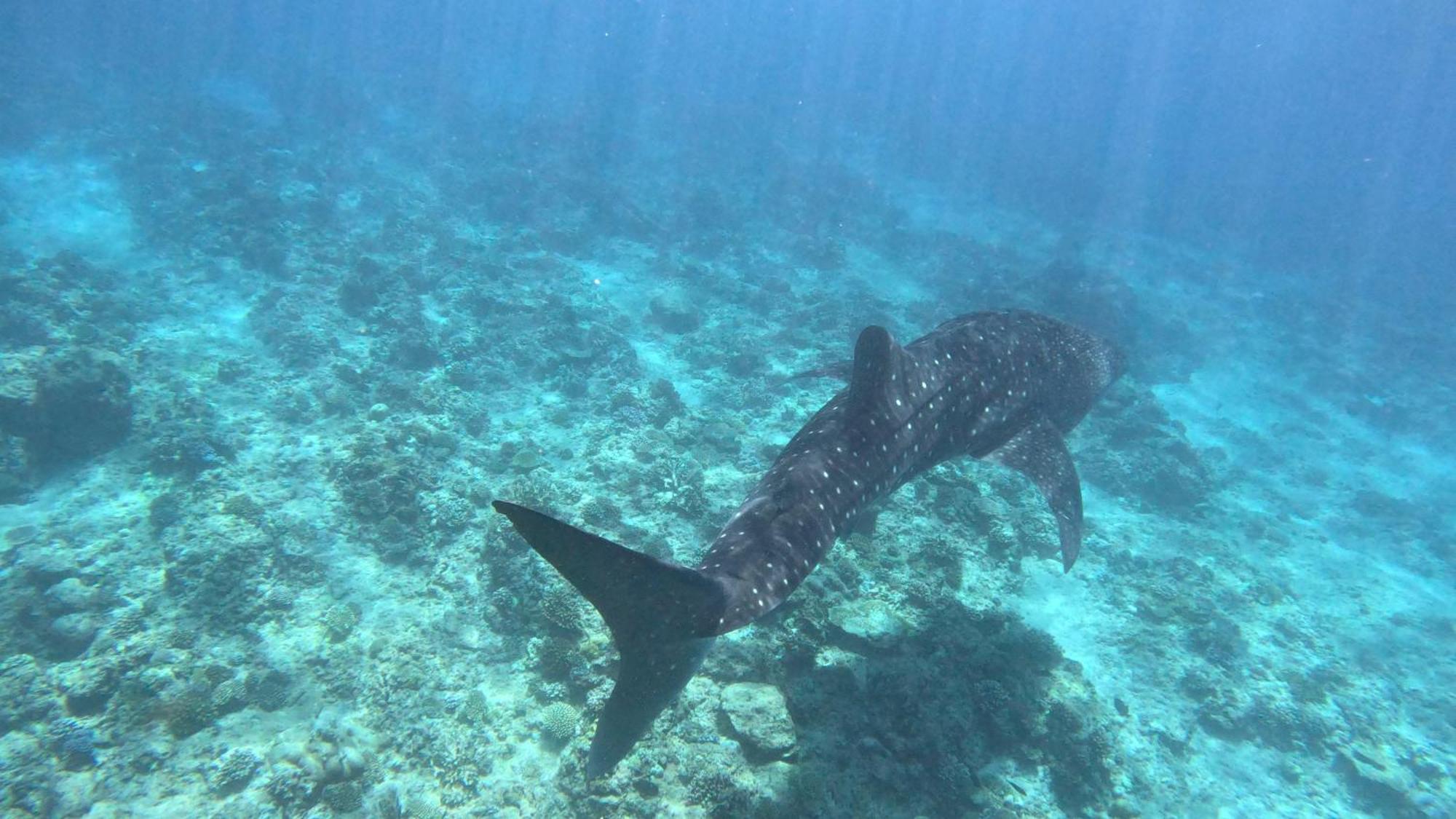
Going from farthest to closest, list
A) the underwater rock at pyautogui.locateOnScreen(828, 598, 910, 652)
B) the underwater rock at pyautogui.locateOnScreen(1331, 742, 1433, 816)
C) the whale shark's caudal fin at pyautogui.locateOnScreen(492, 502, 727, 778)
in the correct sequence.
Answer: the underwater rock at pyautogui.locateOnScreen(1331, 742, 1433, 816) → the underwater rock at pyautogui.locateOnScreen(828, 598, 910, 652) → the whale shark's caudal fin at pyautogui.locateOnScreen(492, 502, 727, 778)

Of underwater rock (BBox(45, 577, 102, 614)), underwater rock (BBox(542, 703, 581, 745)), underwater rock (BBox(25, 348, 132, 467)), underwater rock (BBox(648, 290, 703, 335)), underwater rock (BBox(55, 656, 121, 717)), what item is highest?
underwater rock (BBox(648, 290, 703, 335))

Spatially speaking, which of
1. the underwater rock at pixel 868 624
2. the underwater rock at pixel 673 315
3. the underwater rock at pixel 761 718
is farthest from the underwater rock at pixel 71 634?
the underwater rock at pixel 673 315

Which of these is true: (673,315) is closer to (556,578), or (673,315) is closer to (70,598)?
(556,578)

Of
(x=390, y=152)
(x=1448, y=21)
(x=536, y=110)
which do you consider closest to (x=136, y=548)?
→ (x=390, y=152)

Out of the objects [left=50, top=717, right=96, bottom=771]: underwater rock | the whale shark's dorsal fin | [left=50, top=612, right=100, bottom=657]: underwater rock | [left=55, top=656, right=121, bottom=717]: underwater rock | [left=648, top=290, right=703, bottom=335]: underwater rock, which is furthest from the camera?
[left=648, top=290, right=703, bottom=335]: underwater rock

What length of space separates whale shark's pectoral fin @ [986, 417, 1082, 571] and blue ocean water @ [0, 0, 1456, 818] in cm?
195

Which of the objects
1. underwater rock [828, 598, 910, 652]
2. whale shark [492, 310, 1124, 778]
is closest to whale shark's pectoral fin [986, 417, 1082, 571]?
whale shark [492, 310, 1124, 778]

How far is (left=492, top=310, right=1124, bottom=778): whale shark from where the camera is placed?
12.1 feet

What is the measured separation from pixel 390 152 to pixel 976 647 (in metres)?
34.0

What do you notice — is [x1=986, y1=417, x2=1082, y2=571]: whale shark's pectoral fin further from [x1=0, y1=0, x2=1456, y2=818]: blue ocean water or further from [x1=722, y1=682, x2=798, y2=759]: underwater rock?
[x1=722, y1=682, x2=798, y2=759]: underwater rock

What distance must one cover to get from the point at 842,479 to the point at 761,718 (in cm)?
294

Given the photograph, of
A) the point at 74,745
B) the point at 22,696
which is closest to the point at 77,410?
the point at 22,696

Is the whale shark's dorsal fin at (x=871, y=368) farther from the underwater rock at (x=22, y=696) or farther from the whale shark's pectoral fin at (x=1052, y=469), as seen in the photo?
the underwater rock at (x=22, y=696)

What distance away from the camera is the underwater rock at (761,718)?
19.7ft
